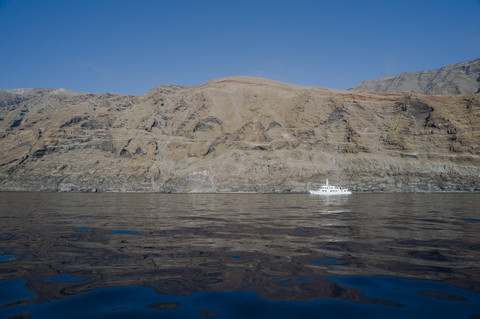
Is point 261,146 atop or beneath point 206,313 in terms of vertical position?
atop

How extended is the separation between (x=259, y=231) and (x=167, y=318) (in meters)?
10.1

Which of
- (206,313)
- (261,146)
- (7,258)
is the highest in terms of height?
(261,146)

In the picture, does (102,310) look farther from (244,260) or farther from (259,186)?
(259,186)

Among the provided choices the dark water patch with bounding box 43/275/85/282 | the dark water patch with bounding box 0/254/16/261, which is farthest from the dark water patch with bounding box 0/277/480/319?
the dark water patch with bounding box 0/254/16/261

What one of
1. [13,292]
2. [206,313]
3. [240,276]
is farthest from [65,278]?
[240,276]

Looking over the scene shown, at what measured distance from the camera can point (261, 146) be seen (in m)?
104

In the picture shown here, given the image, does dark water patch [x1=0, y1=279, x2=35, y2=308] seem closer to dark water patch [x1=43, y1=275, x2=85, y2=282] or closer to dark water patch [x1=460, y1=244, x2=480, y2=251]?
dark water patch [x1=43, y1=275, x2=85, y2=282]

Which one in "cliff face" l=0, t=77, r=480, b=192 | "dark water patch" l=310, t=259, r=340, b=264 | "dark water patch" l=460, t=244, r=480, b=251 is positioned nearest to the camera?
"dark water patch" l=310, t=259, r=340, b=264

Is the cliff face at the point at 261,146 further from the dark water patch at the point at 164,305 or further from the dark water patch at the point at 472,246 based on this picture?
the dark water patch at the point at 164,305

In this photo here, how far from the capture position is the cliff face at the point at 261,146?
90.5 metres

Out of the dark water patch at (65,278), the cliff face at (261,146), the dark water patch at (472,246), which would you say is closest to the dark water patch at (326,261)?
the dark water patch at (472,246)

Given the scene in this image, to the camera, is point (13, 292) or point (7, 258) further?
point (7, 258)

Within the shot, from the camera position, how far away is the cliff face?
90500 millimetres

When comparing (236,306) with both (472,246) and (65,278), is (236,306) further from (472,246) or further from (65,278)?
(472,246)
